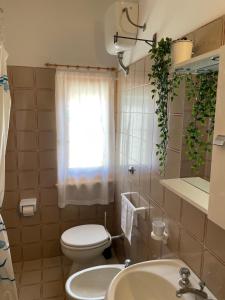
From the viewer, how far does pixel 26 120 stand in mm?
2238

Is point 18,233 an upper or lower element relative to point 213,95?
lower

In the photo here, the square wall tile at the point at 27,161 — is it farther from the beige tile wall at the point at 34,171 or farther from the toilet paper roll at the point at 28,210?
the toilet paper roll at the point at 28,210

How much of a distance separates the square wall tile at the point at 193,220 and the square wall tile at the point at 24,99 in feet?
5.51

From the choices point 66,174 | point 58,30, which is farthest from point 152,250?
point 58,30

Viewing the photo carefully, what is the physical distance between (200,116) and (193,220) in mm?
498

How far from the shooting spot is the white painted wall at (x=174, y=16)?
3.38ft

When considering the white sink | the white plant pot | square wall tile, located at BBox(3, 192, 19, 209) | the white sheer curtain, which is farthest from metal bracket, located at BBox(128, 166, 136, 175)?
square wall tile, located at BBox(3, 192, 19, 209)

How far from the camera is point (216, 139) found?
30.8 inches

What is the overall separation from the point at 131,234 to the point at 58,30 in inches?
75.2

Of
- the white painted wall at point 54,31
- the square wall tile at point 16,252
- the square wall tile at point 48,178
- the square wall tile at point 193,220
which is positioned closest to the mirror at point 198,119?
the square wall tile at point 193,220

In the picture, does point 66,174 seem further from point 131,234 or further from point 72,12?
point 72,12

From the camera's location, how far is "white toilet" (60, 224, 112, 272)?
1.98 m

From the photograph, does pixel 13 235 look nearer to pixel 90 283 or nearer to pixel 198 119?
pixel 90 283

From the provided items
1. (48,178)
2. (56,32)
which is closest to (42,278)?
(48,178)
